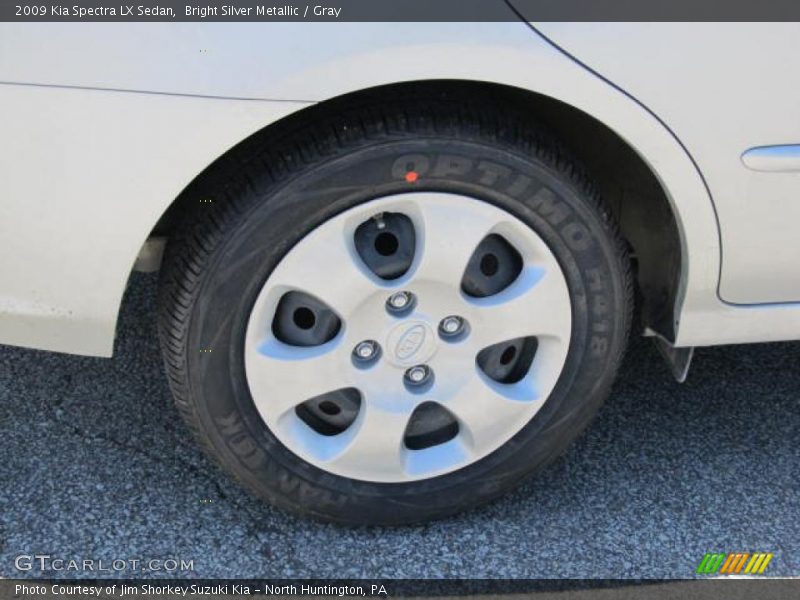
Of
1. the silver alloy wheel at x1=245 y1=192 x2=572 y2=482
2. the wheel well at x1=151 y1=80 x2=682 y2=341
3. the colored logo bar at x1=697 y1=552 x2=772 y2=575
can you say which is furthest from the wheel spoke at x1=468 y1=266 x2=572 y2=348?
the colored logo bar at x1=697 y1=552 x2=772 y2=575

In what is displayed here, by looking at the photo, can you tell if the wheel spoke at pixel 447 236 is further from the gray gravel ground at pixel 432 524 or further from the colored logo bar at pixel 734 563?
the colored logo bar at pixel 734 563

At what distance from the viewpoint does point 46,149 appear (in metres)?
1.81

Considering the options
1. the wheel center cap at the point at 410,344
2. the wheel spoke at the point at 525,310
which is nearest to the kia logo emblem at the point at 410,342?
the wheel center cap at the point at 410,344

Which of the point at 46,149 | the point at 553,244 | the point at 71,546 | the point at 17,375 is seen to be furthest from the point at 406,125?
the point at 17,375

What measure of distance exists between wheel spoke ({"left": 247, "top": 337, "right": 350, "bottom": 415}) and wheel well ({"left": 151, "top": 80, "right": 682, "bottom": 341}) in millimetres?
326

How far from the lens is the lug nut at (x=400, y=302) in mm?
2082

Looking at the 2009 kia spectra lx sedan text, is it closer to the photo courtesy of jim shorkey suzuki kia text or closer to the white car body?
the white car body

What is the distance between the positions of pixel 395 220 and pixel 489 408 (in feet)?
1.50

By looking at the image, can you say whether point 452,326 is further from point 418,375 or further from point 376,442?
point 376,442

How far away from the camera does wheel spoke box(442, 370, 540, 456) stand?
221cm

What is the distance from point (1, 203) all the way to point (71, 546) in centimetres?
80

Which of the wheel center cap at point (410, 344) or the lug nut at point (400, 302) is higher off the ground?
the lug nut at point (400, 302)
